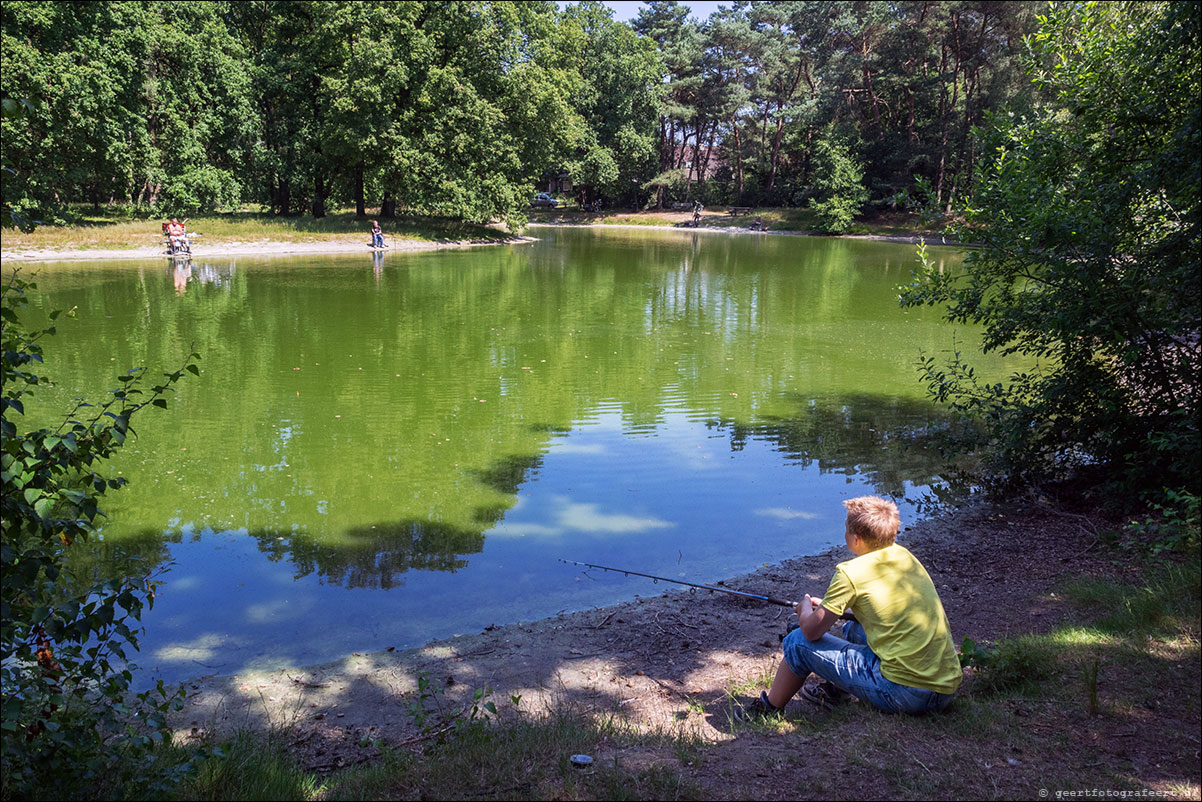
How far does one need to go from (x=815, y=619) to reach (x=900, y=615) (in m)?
0.37

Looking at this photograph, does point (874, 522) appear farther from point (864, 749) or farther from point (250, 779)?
point (250, 779)

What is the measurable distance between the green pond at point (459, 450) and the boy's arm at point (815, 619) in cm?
199

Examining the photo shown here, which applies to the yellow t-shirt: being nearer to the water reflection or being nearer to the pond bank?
the pond bank

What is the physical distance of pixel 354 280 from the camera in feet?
74.7

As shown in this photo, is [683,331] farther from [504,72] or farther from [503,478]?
[504,72]

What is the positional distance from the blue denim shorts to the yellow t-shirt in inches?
2.0

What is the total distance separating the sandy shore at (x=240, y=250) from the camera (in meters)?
25.7

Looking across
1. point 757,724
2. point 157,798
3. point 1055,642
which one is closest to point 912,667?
point 757,724

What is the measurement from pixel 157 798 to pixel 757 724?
2479mm

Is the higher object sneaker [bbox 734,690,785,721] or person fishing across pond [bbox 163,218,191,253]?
person fishing across pond [bbox 163,218,191,253]

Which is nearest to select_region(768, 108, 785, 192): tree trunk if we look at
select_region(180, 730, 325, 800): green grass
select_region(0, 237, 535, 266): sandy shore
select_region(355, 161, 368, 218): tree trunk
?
select_region(0, 237, 535, 266): sandy shore

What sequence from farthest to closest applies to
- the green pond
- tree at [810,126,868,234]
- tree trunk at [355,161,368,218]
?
1. tree at [810,126,868,234]
2. tree trunk at [355,161,368,218]
3. the green pond

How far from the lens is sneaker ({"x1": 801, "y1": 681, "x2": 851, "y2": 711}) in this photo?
397 cm

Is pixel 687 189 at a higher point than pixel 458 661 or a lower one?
higher
